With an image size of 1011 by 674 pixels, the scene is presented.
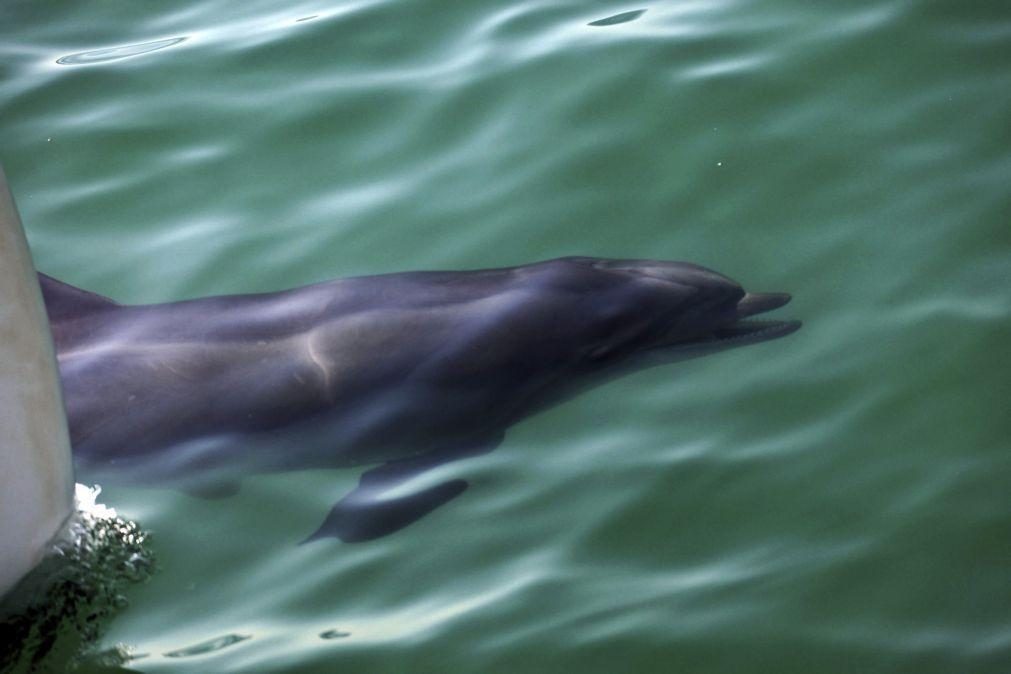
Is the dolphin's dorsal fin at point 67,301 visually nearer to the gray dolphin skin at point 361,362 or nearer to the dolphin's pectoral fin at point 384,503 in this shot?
the gray dolphin skin at point 361,362

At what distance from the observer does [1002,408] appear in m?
5.18

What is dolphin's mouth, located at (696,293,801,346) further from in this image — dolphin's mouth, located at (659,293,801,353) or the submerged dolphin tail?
the submerged dolphin tail

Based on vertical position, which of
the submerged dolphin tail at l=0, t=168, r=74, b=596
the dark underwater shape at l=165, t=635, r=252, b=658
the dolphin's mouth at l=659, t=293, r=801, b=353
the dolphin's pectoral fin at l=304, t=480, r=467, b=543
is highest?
the submerged dolphin tail at l=0, t=168, r=74, b=596

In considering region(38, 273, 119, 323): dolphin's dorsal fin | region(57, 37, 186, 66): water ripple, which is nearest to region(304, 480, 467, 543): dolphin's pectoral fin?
region(38, 273, 119, 323): dolphin's dorsal fin

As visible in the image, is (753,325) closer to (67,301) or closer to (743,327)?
(743,327)

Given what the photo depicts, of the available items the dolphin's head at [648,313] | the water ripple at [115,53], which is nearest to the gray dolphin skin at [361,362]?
the dolphin's head at [648,313]

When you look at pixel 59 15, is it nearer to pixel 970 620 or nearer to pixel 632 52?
pixel 632 52

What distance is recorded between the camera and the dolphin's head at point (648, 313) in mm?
5938

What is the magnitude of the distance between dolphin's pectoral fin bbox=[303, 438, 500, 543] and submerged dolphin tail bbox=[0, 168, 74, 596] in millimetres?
1055

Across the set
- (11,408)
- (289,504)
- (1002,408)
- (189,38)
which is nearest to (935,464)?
(1002,408)

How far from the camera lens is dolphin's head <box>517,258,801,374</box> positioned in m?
5.94

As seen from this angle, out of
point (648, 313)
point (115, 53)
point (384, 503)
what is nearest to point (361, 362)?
point (384, 503)

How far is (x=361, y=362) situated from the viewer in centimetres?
568

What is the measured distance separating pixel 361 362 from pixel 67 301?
4.72 feet
